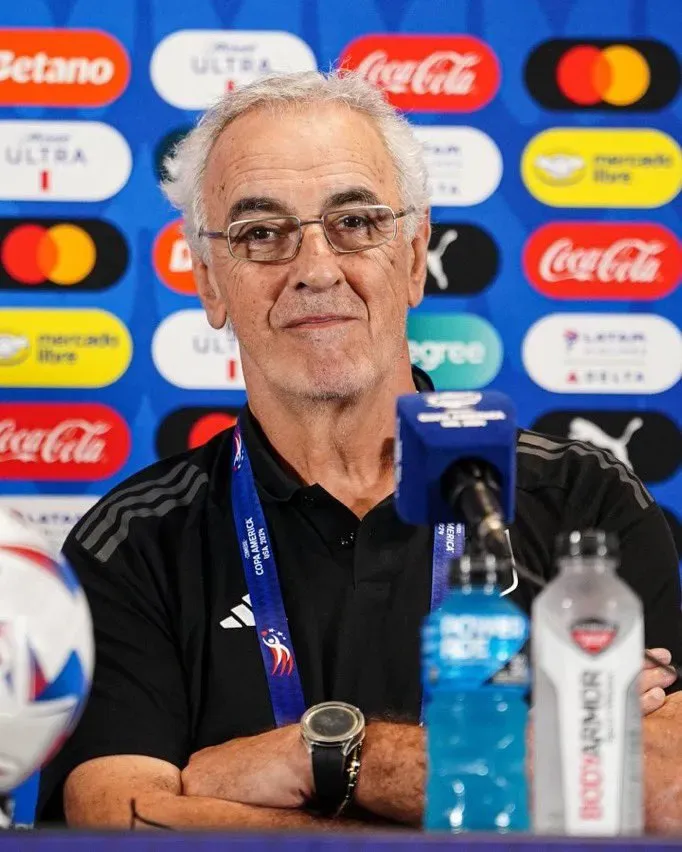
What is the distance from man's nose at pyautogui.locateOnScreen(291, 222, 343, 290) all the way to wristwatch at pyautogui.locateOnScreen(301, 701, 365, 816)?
27.3 inches

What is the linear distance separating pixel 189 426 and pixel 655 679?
1.18m

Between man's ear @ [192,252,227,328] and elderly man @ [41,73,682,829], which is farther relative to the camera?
man's ear @ [192,252,227,328]

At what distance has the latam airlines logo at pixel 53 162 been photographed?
2.62 m

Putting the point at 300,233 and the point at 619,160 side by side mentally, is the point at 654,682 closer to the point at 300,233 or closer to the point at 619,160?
the point at 300,233

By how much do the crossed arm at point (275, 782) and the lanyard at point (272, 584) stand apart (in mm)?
147

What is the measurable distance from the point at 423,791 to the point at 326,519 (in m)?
0.54

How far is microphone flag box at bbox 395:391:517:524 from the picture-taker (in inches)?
48.1

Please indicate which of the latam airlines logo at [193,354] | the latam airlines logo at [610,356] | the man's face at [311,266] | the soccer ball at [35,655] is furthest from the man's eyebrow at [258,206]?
the soccer ball at [35,655]

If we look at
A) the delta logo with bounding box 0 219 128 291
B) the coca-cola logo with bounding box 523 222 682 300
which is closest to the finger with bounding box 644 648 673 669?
the coca-cola logo with bounding box 523 222 682 300

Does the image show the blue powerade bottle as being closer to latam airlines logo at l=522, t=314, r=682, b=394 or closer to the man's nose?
the man's nose

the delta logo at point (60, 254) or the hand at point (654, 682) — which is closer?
the hand at point (654, 682)

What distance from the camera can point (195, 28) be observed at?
2.62 m

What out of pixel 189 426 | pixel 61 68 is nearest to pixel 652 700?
pixel 189 426

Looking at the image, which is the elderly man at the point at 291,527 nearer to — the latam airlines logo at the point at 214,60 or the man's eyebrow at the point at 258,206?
the man's eyebrow at the point at 258,206
